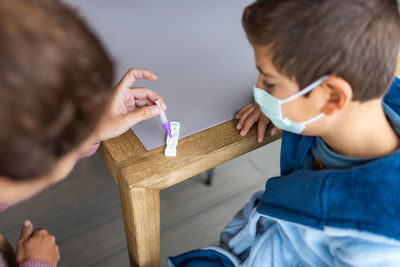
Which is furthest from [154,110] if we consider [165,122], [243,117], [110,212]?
[110,212]

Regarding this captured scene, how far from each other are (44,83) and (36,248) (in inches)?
22.2

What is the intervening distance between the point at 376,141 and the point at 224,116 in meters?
0.30

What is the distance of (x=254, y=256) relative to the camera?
78 cm

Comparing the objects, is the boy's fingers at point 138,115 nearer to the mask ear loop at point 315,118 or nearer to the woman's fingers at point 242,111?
the woman's fingers at point 242,111

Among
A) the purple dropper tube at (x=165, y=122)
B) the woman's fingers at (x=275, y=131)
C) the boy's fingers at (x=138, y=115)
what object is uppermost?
the boy's fingers at (x=138, y=115)

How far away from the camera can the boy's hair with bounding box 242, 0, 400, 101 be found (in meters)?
0.55

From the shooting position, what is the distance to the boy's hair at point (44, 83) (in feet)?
1.24

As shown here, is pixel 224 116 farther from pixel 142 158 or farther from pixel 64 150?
pixel 64 150

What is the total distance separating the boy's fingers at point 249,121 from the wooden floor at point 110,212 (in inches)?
28.4

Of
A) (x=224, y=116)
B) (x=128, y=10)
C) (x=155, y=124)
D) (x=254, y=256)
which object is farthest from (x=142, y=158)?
(x=128, y=10)

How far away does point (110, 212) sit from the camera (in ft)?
4.65

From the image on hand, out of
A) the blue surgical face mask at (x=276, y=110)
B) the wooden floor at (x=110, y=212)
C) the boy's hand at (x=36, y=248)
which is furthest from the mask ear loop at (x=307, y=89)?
the wooden floor at (x=110, y=212)

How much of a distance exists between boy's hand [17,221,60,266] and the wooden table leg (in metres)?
0.18

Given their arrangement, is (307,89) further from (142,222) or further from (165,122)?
(142,222)
